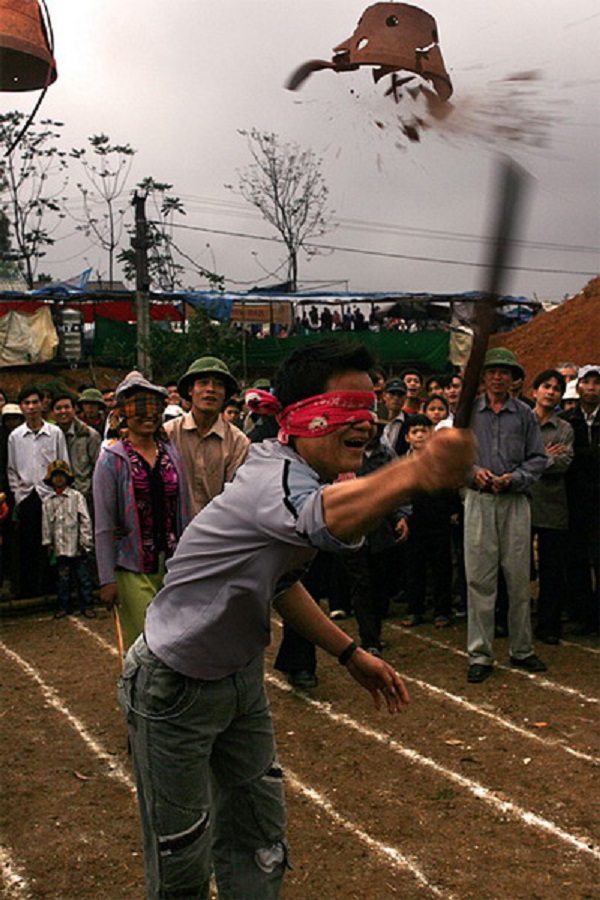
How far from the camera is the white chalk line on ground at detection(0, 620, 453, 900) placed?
13.6 feet

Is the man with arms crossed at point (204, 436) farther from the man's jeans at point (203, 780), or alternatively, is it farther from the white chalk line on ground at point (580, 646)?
the white chalk line on ground at point (580, 646)

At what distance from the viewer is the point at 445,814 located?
4676 millimetres

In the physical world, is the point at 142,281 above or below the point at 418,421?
above

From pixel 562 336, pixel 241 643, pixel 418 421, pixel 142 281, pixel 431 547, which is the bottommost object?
pixel 431 547

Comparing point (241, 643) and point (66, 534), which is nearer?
point (241, 643)

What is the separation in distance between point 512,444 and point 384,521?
1.33 m

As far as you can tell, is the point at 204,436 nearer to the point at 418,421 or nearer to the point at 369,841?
the point at 369,841

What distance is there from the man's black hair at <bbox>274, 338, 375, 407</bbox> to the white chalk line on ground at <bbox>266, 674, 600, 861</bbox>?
2774mm

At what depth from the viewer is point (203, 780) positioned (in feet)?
9.43

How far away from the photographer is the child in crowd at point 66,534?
29.7ft

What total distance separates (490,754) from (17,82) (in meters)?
4.42

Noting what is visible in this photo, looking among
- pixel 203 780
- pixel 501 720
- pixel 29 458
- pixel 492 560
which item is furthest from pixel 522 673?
pixel 29 458

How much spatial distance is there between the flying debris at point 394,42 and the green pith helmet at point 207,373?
2939mm

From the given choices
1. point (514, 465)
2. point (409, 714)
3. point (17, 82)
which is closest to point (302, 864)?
point (409, 714)
